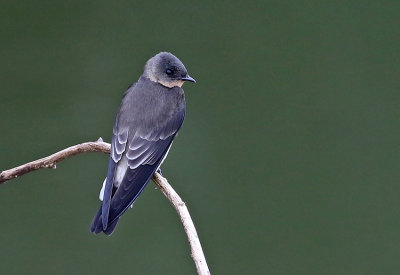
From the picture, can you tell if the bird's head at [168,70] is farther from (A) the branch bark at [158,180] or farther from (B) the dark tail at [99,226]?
(B) the dark tail at [99,226]

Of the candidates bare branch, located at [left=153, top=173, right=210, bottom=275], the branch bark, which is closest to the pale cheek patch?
the branch bark

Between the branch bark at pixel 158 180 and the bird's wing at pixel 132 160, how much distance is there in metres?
0.04

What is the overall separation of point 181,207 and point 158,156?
1.62 feet

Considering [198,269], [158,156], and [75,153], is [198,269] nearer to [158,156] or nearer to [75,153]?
[75,153]

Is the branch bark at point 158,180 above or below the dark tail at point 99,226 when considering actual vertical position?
above

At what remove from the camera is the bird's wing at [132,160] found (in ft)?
5.92

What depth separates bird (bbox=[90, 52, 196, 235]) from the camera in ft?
5.97

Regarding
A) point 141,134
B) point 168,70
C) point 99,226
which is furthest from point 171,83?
point 99,226

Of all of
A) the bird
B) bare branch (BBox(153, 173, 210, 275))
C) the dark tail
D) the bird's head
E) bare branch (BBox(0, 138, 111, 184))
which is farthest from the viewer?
the bird's head

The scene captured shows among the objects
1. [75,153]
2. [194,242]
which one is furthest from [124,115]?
[194,242]

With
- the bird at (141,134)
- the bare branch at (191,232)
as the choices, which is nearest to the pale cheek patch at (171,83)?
the bird at (141,134)

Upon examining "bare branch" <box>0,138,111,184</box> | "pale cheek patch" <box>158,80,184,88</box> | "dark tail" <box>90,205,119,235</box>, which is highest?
"pale cheek patch" <box>158,80,184,88</box>

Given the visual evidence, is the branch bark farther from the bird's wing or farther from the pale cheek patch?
the pale cheek patch

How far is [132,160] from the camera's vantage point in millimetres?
1936
